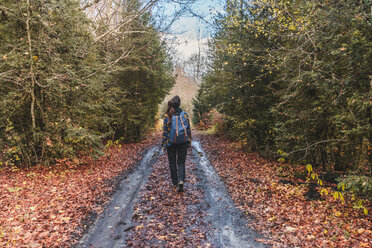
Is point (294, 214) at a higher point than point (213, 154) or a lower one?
lower

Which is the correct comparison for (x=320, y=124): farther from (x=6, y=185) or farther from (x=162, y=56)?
(x=162, y=56)

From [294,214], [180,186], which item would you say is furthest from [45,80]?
[294,214]

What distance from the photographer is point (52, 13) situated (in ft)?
23.8

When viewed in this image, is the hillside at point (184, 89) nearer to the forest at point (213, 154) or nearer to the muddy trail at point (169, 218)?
the forest at point (213, 154)

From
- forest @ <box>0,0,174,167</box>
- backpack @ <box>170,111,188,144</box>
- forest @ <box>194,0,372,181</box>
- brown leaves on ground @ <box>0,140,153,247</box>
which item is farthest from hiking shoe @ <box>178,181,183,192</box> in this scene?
forest @ <box>0,0,174,167</box>

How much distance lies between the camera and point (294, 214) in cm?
489

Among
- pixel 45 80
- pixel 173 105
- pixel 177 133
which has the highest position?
pixel 45 80

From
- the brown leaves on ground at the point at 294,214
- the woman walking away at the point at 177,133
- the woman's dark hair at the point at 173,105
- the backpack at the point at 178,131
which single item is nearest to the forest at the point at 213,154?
the brown leaves on ground at the point at 294,214

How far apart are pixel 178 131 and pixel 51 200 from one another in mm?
3508

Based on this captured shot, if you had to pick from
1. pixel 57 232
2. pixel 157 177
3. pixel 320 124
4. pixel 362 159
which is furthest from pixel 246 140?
pixel 57 232

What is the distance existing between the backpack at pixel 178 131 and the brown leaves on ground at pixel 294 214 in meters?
2.08

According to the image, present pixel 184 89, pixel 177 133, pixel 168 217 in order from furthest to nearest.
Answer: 1. pixel 184 89
2. pixel 177 133
3. pixel 168 217

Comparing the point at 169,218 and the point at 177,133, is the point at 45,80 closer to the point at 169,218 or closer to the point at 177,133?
the point at 177,133

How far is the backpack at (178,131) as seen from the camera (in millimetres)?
5961
